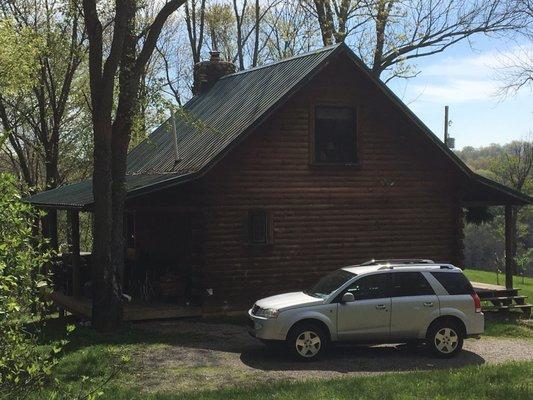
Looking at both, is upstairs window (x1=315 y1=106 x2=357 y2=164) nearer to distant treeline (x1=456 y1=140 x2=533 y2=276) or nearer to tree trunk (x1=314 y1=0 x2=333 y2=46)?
tree trunk (x1=314 y1=0 x2=333 y2=46)

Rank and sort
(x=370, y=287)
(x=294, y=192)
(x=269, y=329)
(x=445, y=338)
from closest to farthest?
(x=269, y=329), (x=370, y=287), (x=445, y=338), (x=294, y=192)

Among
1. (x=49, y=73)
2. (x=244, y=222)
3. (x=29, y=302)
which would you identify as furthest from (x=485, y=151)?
(x=29, y=302)

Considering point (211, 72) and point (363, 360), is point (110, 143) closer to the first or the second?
point (363, 360)

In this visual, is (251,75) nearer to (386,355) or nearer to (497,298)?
(497,298)

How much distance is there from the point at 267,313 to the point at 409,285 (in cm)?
292

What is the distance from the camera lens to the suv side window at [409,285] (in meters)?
12.6

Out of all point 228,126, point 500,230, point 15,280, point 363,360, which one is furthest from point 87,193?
point 500,230

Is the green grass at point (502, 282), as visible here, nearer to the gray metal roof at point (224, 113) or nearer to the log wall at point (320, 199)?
the log wall at point (320, 199)

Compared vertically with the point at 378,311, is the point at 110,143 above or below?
above

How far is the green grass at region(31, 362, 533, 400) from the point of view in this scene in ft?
29.5

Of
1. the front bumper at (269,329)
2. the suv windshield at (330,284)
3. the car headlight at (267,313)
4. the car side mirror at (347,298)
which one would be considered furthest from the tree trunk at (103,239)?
the car side mirror at (347,298)

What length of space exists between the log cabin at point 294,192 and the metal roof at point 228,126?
2.4 inches

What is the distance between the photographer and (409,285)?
12742 mm

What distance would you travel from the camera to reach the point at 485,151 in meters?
113
